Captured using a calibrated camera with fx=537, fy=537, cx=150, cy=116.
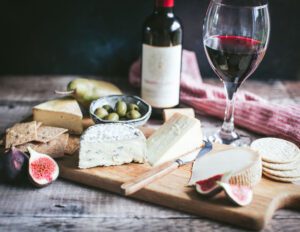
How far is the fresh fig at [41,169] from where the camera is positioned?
4.52 feet

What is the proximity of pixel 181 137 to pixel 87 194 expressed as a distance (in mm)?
302

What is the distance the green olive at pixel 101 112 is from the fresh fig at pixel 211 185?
0.45m

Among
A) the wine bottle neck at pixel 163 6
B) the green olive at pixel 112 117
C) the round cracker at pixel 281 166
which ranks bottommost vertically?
the round cracker at pixel 281 166

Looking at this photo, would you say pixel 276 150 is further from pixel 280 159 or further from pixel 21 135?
pixel 21 135

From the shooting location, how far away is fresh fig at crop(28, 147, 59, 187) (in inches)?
54.2

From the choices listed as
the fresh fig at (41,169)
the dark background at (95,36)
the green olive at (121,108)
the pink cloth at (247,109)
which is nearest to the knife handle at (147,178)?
the fresh fig at (41,169)

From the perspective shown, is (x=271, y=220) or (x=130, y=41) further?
(x=130, y=41)

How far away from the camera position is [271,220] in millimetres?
1293

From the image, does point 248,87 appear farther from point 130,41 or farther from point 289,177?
point 289,177

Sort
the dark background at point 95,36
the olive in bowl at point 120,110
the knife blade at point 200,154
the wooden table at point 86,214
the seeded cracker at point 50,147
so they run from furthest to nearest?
the dark background at point 95,36, the olive in bowl at point 120,110, the seeded cracker at point 50,147, the knife blade at point 200,154, the wooden table at point 86,214

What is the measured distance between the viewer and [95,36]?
2.15 meters

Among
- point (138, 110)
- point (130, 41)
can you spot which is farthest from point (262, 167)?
point (130, 41)

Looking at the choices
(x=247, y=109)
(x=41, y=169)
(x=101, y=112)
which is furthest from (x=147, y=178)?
(x=247, y=109)

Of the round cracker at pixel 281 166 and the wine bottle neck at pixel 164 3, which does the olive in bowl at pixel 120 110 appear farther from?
the round cracker at pixel 281 166
